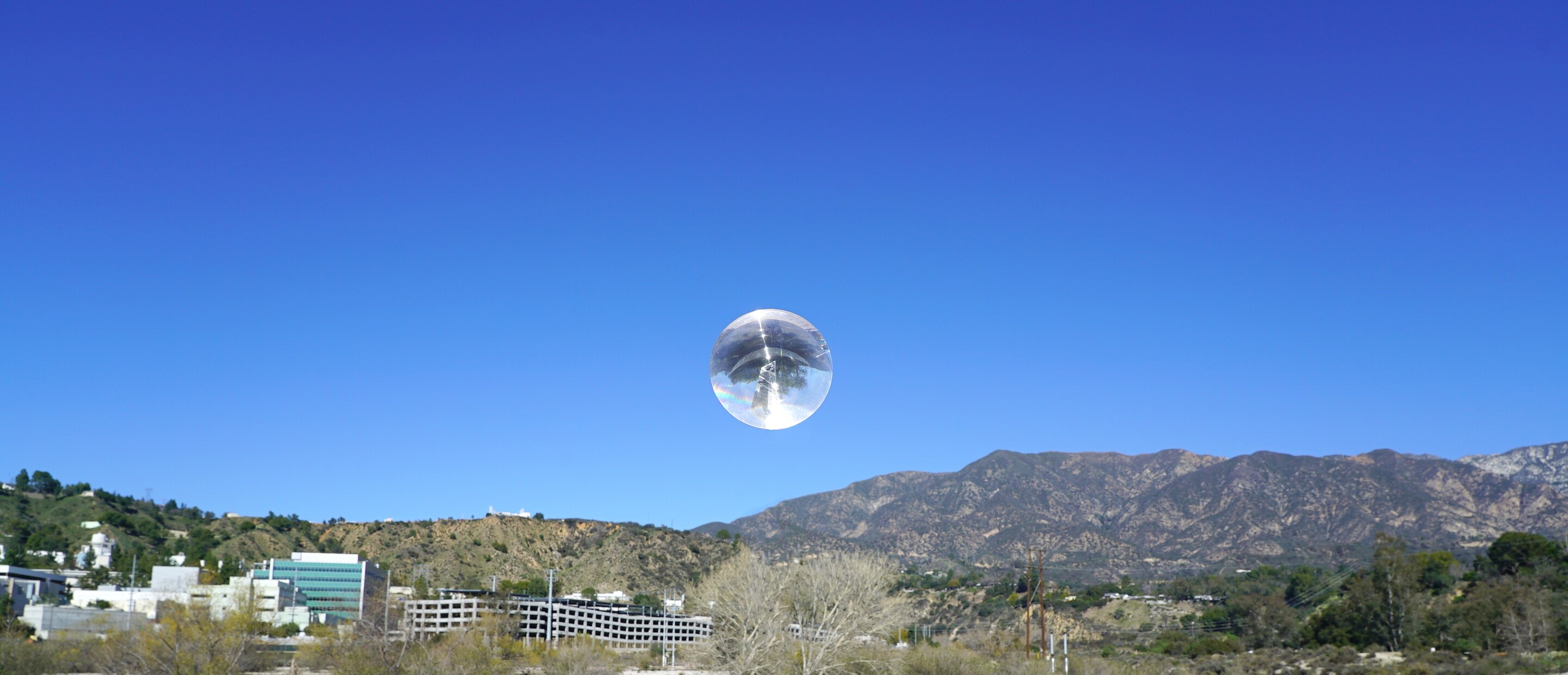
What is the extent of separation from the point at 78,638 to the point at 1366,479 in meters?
169

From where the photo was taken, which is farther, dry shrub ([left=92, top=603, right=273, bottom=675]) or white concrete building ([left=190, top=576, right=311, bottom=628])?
white concrete building ([left=190, top=576, right=311, bottom=628])

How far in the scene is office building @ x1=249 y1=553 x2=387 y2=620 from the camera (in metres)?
118

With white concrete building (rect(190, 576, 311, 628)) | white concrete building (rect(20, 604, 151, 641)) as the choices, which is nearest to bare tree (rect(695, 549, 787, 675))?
white concrete building (rect(20, 604, 151, 641))

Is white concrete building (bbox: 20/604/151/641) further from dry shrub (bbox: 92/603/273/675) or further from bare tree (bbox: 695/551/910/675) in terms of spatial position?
bare tree (bbox: 695/551/910/675)

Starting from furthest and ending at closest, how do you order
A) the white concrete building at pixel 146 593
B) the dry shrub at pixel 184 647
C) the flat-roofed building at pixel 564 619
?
1. the white concrete building at pixel 146 593
2. the flat-roofed building at pixel 564 619
3. the dry shrub at pixel 184 647

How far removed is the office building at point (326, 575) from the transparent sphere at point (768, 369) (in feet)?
359

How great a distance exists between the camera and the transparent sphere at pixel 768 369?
1711 centimetres

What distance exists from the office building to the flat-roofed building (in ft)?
86.6

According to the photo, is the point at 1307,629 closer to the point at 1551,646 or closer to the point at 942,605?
the point at 1551,646

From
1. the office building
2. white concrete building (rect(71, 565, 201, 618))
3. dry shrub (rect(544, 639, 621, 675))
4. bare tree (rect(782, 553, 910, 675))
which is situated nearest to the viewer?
bare tree (rect(782, 553, 910, 675))

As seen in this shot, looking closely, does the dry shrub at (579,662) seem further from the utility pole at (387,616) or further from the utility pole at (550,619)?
the utility pole at (550,619)

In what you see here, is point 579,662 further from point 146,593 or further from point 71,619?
point 146,593

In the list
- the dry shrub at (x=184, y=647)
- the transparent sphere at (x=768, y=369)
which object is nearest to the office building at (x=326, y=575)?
the dry shrub at (x=184, y=647)

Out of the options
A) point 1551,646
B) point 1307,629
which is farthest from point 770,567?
point 1307,629
